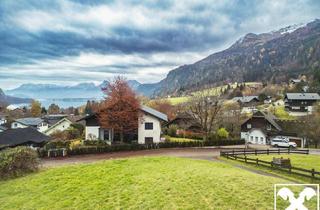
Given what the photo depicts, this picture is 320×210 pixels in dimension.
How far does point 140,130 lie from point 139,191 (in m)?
31.7

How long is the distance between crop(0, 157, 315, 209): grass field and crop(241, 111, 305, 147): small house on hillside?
46.1m

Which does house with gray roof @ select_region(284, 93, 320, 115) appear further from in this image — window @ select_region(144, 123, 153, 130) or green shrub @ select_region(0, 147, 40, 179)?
green shrub @ select_region(0, 147, 40, 179)

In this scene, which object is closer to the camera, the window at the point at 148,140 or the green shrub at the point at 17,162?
the green shrub at the point at 17,162

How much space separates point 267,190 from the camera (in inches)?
513

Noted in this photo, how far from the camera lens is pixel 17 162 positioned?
80.0ft

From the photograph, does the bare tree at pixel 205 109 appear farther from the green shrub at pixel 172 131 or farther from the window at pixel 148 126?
the window at pixel 148 126

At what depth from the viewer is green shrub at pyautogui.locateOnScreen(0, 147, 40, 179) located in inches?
934

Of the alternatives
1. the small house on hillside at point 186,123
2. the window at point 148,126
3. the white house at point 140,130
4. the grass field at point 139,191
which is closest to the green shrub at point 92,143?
the white house at point 140,130

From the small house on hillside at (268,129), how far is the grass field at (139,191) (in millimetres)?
46113

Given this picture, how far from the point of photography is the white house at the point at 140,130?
46.3 m

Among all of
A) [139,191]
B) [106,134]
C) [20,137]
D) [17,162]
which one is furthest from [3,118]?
[139,191]

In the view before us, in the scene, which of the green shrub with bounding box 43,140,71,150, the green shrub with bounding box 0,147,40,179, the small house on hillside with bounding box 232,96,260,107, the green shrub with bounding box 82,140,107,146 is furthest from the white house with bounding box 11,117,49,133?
the small house on hillside with bounding box 232,96,260,107

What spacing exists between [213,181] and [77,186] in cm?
855

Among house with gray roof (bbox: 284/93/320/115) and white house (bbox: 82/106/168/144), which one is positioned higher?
house with gray roof (bbox: 284/93/320/115)
